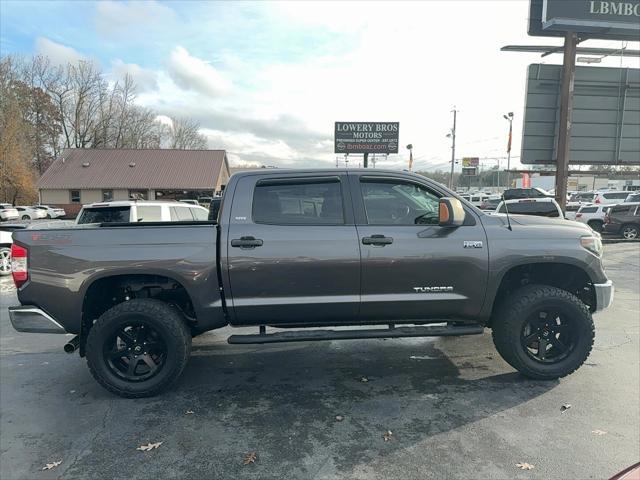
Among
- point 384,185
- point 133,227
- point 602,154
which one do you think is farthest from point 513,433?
point 602,154

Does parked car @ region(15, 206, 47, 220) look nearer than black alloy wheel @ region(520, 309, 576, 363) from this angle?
No

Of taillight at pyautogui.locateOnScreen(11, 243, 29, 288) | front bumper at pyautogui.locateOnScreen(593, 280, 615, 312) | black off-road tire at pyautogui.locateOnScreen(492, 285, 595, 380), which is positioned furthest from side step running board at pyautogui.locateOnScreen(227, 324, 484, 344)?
taillight at pyautogui.locateOnScreen(11, 243, 29, 288)

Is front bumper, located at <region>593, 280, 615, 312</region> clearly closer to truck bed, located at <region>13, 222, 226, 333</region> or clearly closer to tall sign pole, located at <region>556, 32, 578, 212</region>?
truck bed, located at <region>13, 222, 226, 333</region>

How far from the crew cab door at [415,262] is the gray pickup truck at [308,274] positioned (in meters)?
0.01

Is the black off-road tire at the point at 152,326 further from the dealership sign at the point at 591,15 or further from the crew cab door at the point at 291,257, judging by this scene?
the dealership sign at the point at 591,15

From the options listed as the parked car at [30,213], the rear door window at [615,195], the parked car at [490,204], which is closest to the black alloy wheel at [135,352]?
the parked car at [490,204]

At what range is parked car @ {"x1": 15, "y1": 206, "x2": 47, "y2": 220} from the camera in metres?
37.2

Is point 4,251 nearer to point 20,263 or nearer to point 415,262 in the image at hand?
point 20,263

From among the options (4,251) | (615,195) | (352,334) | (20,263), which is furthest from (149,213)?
(615,195)

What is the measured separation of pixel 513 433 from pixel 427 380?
3.45 ft

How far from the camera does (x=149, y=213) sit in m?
9.34

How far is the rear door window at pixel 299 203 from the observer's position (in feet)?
13.2

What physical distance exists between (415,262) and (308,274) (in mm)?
951

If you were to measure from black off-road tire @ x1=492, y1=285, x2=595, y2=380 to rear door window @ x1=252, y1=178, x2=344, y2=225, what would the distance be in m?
1.78
